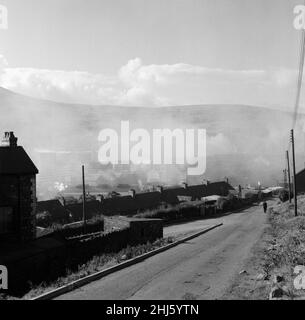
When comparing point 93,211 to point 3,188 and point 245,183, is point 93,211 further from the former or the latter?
point 245,183

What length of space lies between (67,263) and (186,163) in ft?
260

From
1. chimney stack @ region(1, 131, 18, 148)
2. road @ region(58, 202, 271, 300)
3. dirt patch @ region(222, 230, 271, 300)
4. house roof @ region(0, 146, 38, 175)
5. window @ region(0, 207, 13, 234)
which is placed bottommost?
road @ region(58, 202, 271, 300)

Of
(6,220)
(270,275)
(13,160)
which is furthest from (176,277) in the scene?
(13,160)

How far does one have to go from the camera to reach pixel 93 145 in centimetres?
11906

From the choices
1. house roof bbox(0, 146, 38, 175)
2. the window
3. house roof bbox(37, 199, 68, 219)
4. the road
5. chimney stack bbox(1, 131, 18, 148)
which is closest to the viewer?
the road

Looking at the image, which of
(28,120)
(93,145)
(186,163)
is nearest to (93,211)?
(186,163)

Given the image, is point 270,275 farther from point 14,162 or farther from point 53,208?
point 53,208

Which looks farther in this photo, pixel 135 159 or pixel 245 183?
pixel 135 159

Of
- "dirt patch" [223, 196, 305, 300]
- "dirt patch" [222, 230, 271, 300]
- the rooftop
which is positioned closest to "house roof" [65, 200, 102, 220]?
the rooftop

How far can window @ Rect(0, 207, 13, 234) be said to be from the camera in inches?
803

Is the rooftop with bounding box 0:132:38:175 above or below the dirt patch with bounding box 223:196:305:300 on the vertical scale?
above

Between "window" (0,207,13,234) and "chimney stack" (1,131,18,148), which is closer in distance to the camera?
"window" (0,207,13,234)

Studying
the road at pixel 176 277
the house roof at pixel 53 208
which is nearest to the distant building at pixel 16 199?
the road at pixel 176 277

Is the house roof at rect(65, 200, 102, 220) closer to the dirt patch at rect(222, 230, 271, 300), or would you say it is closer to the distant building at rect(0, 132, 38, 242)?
the distant building at rect(0, 132, 38, 242)
